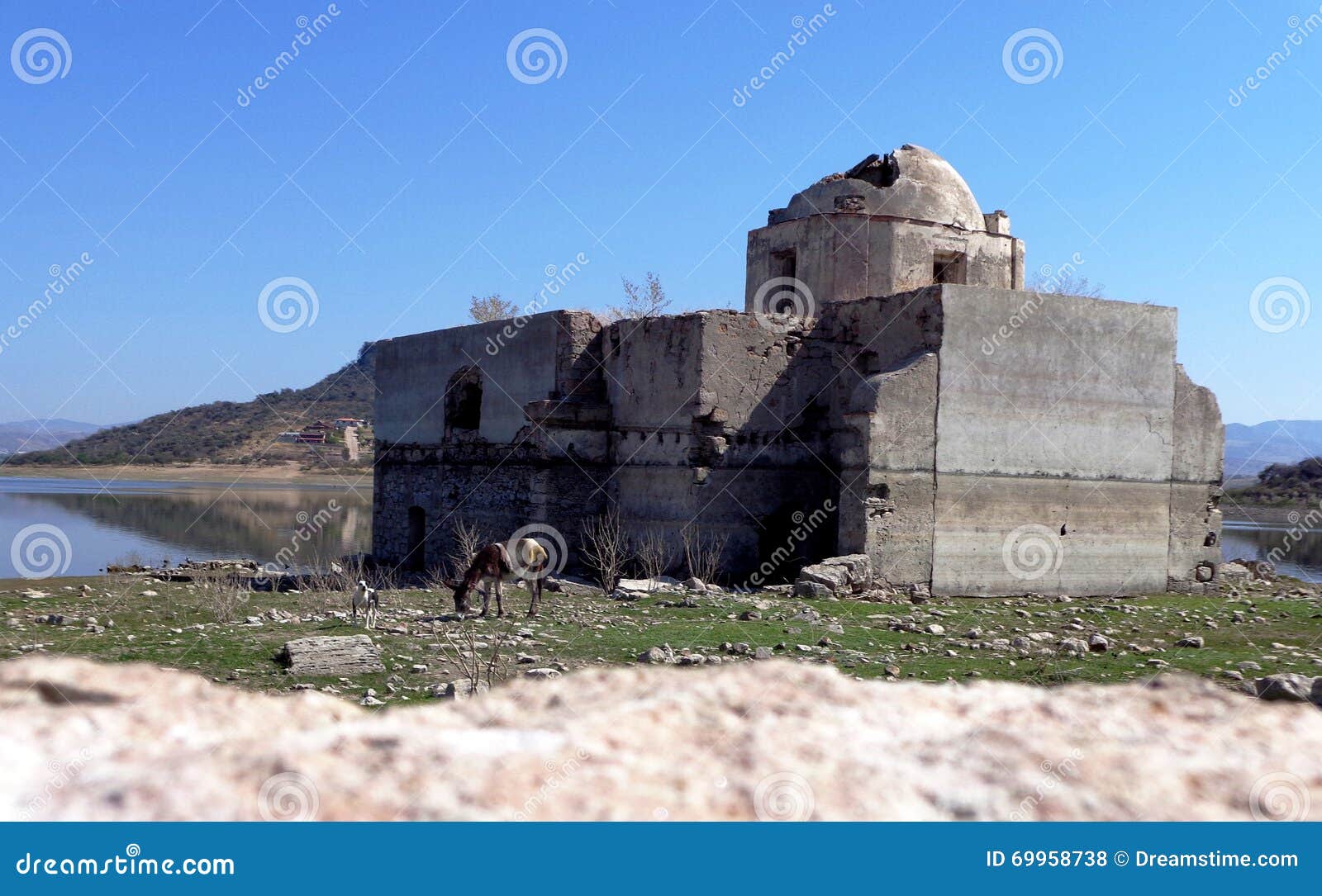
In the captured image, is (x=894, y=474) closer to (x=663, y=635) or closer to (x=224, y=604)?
(x=663, y=635)

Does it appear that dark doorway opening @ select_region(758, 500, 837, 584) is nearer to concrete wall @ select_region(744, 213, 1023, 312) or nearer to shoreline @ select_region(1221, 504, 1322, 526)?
concrete wall @ select_region(744, 213, 1023, 312)

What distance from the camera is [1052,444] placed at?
50.7 feet

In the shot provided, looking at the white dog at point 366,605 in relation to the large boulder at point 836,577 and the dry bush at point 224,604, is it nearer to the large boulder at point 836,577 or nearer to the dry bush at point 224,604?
the dry bush at point 224,604

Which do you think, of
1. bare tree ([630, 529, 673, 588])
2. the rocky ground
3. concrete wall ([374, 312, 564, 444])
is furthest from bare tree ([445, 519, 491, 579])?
the rocky ground

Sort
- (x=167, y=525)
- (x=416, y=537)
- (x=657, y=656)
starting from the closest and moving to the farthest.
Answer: (x=657, y=656) → (x=416, y=537) → (x=167, y=525)

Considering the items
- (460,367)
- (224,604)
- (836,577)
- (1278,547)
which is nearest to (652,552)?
(836,577)

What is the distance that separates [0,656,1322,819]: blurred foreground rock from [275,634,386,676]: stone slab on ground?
9.44 ft

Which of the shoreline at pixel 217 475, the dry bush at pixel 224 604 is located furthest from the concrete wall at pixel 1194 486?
the shoreline at pixel 217 475

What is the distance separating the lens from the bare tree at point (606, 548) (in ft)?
49.6

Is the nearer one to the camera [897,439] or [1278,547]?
[897,439]

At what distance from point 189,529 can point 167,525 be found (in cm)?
193

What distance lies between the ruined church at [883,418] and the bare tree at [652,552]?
114mm

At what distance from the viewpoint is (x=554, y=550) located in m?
16.5

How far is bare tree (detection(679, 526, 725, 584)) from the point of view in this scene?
1526cm
